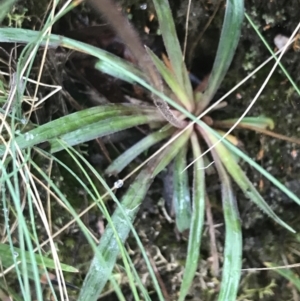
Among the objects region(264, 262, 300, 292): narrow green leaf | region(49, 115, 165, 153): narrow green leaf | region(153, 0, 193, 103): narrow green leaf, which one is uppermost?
region(153, 0, 193, 103): narrow green leaf

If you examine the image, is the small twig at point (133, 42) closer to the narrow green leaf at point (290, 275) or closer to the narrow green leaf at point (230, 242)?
the narrow green leaf at point (230, 242)

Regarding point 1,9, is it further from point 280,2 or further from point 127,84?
point 280,2

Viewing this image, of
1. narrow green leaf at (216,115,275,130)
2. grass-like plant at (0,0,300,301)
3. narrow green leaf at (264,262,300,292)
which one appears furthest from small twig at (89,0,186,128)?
narrow green leaf at (264,262,300,292)

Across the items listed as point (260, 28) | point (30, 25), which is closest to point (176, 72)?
point (260, 28)

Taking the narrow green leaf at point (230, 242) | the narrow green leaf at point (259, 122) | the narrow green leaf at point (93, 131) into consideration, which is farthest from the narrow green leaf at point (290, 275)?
the narrow green leaf at point (93, 131)

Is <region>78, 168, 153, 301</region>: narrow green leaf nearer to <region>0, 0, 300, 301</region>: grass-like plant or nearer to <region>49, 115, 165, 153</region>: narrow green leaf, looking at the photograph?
<region>0, 0, 300, 301</region>: grass-like plant

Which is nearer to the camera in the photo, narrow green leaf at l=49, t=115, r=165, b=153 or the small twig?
the small twig

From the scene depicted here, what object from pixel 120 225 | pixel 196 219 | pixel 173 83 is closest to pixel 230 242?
pixel 196 219
